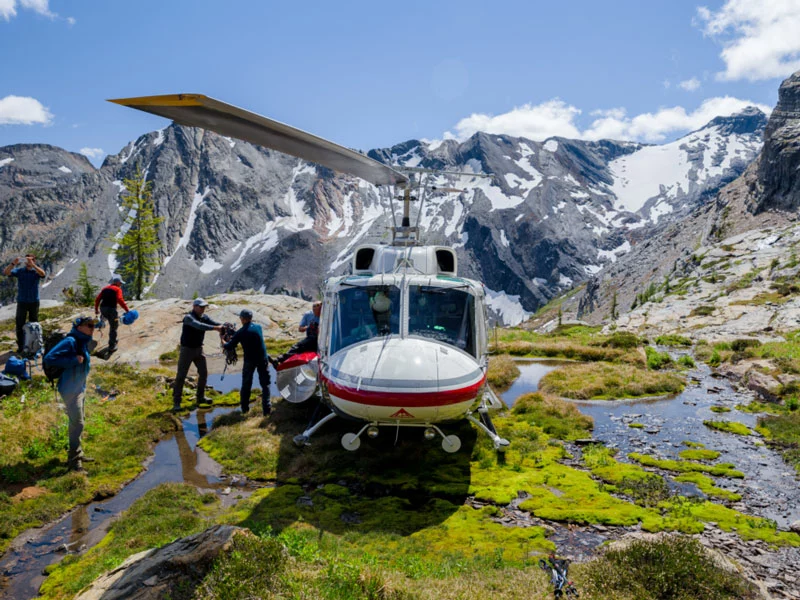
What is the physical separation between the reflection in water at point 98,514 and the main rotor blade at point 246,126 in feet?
20.1

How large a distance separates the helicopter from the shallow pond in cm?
417

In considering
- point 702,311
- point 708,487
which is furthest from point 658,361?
point 702,311

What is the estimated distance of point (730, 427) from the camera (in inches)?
530

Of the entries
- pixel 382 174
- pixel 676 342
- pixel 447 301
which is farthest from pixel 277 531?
pixel 676 342

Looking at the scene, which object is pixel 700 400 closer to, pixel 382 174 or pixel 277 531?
pixel 382 174

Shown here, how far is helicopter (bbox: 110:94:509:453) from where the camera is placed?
820cm

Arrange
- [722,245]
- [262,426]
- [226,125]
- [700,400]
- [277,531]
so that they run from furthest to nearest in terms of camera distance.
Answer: [722,245]
[700,400]
[262,426]
[277,531]
[226,125]

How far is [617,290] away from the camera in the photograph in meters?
146

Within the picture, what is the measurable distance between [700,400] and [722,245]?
80988mm

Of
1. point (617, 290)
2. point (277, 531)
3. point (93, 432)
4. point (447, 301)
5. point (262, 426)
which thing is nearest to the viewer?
point (277, 531)

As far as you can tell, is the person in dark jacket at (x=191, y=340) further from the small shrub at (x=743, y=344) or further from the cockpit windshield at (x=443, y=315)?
the small shrub at (x=743, y=344)

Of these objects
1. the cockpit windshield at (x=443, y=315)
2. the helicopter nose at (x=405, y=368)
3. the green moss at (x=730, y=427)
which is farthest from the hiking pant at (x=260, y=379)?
the green moss at (x=730, y=427)

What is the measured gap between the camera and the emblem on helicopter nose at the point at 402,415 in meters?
8.29

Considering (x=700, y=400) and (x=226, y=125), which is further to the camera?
(x=700, y=400)
